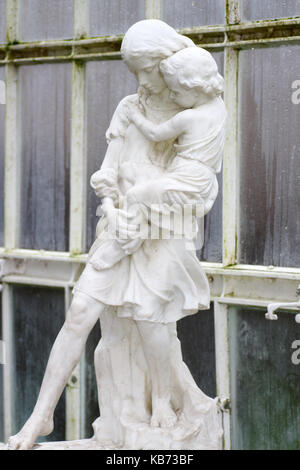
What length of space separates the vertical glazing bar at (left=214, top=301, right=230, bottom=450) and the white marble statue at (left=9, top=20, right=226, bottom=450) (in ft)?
5.35

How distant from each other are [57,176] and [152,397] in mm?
2873

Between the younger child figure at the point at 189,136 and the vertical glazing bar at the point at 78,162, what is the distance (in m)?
2.51

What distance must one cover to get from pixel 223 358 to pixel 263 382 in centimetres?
31

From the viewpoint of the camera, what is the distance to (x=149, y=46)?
4492mm

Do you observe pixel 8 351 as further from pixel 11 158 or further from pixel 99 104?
pixel 99 104

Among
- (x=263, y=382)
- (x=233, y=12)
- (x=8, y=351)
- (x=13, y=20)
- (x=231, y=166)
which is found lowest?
(x=263, y=382)

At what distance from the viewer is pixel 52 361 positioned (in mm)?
4594

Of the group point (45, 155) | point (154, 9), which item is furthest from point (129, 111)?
point (45, 155)

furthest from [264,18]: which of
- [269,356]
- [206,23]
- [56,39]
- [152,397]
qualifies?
[152,397]

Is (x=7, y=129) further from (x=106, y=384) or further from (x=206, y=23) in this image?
(x=106, y=384)

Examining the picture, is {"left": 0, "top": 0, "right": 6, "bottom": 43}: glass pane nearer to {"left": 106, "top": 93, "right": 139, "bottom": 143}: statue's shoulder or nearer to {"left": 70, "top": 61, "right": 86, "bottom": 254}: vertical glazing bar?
{"left": 70, "top": 61, "right": 86, "bottom": 254}: vertical glazing bar

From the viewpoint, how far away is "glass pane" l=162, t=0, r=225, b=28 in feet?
21.2

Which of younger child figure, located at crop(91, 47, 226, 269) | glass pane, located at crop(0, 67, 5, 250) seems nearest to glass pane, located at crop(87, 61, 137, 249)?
glass pane, located at crop(0, 67, 5, 250)

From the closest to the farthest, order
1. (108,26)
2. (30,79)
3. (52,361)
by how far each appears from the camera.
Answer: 1. (52,361)
2. (108,26)
3. (30,79)
